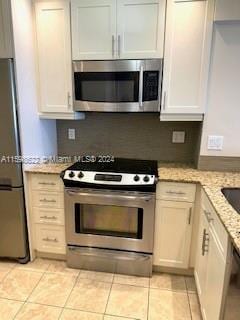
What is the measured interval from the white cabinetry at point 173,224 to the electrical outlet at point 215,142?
0.44m

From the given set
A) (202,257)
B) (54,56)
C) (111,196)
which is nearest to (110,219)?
(111,196)

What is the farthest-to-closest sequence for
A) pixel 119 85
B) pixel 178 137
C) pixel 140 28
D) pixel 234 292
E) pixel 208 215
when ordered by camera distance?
pixel 178 137 < pixel 119 85 < pixel 140 28 < pixel 208 215 < pixel 234 292

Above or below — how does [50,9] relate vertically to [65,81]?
above

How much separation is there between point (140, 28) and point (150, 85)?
47cm

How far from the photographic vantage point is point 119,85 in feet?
7.09

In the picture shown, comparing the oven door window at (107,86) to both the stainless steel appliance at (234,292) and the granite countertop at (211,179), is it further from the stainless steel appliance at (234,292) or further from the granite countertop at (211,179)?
the stainless steel appliance at (234,292)

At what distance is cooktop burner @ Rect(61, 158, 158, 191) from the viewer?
2.03m

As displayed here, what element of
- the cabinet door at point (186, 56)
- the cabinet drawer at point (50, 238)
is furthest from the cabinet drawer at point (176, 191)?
the cabinet drawer at point (50, 238)

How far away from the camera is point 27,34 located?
214 centimetres

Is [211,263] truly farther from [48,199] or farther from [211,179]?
[48,199]

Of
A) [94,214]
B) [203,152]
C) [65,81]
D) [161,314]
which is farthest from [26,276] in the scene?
[203,152]

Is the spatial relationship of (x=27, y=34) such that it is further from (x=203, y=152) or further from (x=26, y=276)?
(x=26, y=276)

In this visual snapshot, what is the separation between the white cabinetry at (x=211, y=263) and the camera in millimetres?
1285

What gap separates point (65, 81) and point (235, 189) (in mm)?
1718
